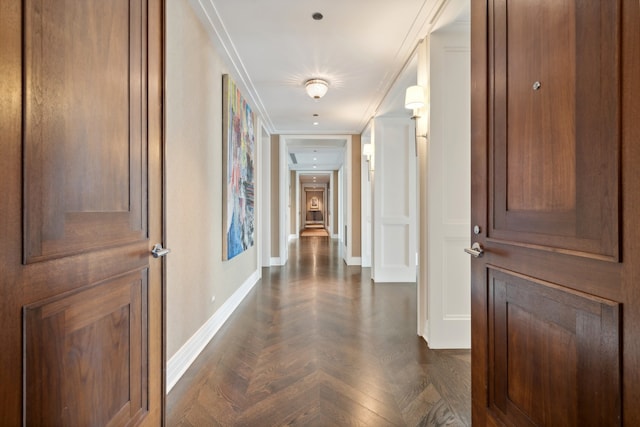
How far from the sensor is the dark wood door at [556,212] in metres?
0.82

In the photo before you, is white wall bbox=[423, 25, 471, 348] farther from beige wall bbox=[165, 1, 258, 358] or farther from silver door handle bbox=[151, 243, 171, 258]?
silver door handle bbox=[151, 243, 171, 258]

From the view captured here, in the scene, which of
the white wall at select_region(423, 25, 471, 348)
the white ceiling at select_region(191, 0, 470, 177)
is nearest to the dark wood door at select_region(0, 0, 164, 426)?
the white ceiling at select_region(191, 0, 470, 177)

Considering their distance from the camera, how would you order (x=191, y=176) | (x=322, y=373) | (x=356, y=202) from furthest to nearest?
(x=356, y=202) < (x=191, y=176) < (x=322, y=373)

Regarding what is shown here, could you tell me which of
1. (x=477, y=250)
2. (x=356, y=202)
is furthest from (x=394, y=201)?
(x=477, y=250)

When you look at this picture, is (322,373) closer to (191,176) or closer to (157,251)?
(157,251)

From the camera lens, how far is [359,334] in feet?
9.58

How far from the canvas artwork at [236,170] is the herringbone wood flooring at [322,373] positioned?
849 millimetres

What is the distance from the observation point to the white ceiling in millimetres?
2439

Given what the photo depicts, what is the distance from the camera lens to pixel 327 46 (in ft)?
9.97

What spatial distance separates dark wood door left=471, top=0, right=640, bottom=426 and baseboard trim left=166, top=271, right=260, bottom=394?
69.9 inches

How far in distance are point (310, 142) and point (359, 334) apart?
4.75 meters

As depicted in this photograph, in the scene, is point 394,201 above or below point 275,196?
below

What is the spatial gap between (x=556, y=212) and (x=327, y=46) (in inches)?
104

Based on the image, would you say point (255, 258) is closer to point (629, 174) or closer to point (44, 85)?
point (44, 85)
